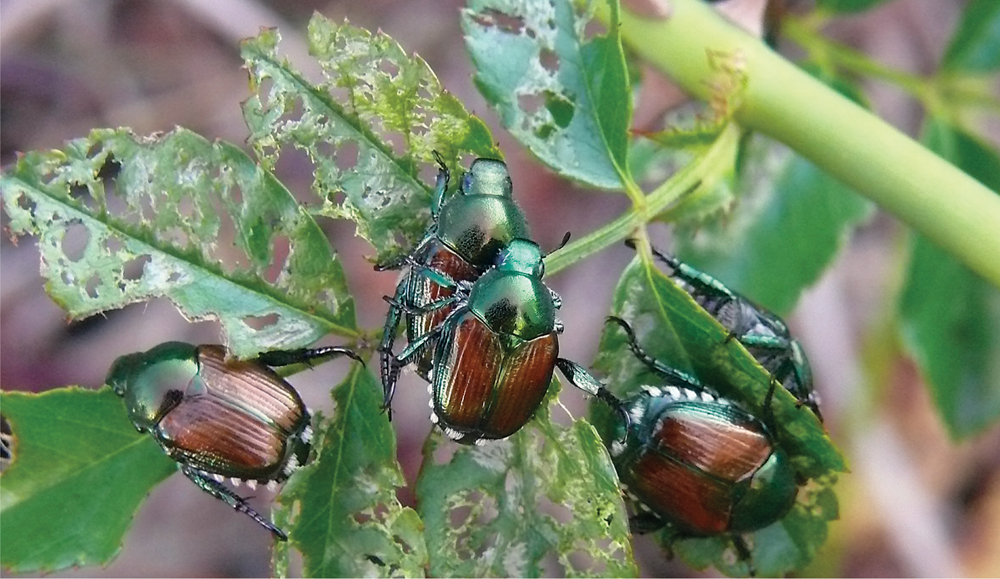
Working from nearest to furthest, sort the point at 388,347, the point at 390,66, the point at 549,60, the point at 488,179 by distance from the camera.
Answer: the point at 390,66 → the point at 388,347 → the point at 549,60 → the point at 488,179

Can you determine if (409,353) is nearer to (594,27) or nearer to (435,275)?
(435,275)

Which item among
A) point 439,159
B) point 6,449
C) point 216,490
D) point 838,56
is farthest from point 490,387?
point 838,56

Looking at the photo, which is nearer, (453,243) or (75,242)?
(453,243)

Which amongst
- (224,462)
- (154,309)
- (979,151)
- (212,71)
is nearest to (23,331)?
(154,309)

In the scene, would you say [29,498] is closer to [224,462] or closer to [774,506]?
[224,462]

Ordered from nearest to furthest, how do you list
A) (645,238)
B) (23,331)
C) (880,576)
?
(645,238) → (23,331) → (880,576)

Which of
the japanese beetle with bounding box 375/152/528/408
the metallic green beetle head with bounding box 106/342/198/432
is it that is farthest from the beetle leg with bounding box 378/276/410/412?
the metallic green beetle head with bounding box 106/342/198/432

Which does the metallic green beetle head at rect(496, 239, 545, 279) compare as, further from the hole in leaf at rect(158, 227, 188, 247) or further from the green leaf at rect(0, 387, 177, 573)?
the green leaf at rect(0, 387, 177, 573)
